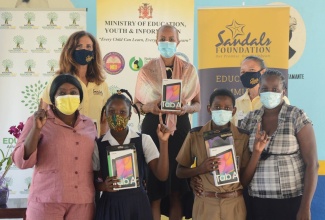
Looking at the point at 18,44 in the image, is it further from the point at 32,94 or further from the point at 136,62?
the point at 136,62

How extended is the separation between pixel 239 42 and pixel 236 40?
0.14 ft

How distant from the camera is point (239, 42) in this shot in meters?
5.10

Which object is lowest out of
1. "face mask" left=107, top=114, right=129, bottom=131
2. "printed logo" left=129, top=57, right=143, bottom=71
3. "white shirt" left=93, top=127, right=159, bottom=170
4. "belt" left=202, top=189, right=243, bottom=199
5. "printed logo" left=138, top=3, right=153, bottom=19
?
"belt" left=202, top=189, right=243, bottom=199

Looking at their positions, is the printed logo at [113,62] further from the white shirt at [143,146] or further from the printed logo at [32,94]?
the white shirt at [143,146]

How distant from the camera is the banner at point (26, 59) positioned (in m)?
5.19

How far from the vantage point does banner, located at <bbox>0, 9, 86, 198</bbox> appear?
519 centimetres

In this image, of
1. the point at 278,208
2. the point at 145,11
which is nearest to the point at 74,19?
the point at 145,11

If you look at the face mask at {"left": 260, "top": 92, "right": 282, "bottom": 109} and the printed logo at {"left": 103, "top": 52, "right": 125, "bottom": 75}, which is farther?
the printed logo at {"left": 103, "top": 52, "right": 125, "bottom": 75}

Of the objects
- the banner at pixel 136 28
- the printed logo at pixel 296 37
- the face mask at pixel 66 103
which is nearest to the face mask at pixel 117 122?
the face mask at pixel 66 103

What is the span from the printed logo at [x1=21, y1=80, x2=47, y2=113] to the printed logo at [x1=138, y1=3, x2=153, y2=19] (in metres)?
1.52

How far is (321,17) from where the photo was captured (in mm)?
5895

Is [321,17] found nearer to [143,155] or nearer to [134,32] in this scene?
[134,32]

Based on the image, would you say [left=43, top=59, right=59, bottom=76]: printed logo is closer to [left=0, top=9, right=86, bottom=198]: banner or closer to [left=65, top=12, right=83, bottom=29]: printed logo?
[left=0, top=9, right=86, bottom=198]: banner

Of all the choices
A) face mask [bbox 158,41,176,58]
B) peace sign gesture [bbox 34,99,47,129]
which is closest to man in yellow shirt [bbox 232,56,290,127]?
face mask [bbox 158,41,176,58]
